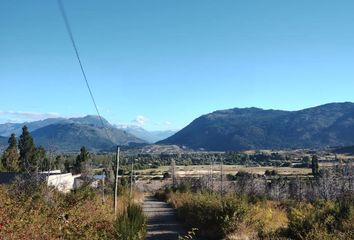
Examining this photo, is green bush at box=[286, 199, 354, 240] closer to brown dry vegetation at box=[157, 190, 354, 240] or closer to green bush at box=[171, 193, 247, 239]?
brown dry vegetation at box=[157, 190, 354, 240]

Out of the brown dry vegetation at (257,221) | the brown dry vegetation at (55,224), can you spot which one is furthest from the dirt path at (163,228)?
the brown dry vegetation at (55,224)

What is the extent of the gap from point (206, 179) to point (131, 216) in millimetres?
51762

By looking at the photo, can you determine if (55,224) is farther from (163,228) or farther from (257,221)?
(163,228)

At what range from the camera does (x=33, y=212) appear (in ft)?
53.2

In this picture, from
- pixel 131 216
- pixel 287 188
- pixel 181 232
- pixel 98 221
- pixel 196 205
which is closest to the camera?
pixel 98 221

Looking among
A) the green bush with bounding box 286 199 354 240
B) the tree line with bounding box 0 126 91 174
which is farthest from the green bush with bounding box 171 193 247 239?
the tree line with bounding box 0 126 91 174

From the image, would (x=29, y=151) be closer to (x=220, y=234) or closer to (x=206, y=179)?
(x=206, y=179)

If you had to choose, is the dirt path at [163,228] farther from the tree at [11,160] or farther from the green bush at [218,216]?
the tree at [11,160]

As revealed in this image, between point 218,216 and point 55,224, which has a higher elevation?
point 55,224

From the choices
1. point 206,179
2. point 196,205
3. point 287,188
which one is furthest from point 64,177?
point 196,205

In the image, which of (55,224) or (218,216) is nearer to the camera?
(55,224)

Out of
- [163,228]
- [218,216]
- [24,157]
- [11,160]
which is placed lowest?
[163,228]

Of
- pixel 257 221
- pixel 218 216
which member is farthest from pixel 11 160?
pixel 257 221

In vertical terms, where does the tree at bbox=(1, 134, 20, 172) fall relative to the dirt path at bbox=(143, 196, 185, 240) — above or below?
above
